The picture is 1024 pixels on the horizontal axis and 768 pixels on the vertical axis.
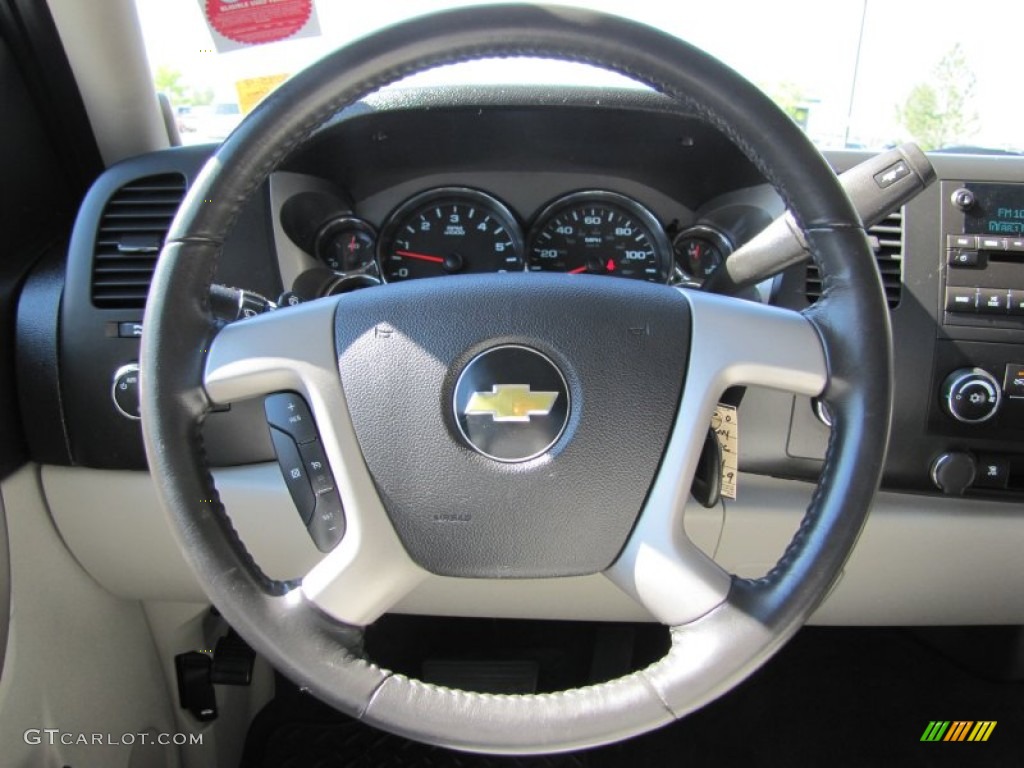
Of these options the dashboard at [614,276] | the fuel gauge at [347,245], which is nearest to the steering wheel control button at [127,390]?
the dashboard at [614,276]

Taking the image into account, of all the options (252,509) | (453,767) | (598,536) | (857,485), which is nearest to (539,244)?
(252,509)

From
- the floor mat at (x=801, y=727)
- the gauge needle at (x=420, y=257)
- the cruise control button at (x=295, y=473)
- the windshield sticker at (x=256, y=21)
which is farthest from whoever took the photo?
the floor mat at (x=801, y=727)

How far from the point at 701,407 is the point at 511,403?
19 cm

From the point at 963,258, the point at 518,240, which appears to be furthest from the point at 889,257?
the point at 518,240

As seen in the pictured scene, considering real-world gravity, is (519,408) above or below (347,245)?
below

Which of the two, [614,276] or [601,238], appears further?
[601,238]

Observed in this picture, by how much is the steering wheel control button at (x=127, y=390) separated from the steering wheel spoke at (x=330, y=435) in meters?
0.54

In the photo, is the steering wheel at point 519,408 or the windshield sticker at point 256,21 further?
the windshield sticker at point 256,21

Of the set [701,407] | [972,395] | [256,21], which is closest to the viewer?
[701,407]

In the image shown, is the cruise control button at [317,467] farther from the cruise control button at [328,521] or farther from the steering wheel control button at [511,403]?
the steering wheel control button at [511,403]

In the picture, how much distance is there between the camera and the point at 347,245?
5.10 feet

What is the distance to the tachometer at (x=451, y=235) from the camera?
1528 mm

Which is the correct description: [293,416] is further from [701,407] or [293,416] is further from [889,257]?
[889,257]

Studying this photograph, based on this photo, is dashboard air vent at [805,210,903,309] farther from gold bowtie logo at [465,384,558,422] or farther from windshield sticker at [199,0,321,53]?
windshield sticker at [199,0,321,53]
